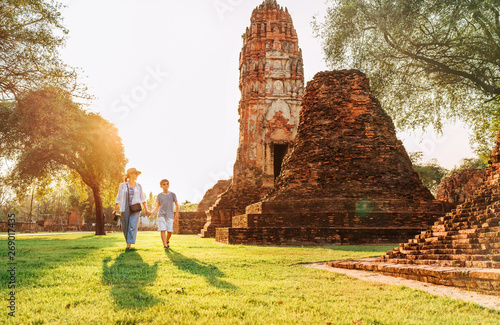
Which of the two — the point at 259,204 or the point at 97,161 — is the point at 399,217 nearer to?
the point at 259,204

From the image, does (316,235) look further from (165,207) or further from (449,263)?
(449,263)

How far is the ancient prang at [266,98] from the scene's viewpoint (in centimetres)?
2350

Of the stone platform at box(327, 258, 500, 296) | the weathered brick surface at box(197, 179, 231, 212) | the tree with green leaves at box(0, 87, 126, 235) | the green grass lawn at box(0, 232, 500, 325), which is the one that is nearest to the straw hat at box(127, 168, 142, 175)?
the green grass lawn at box(0, 232, 500, 325)

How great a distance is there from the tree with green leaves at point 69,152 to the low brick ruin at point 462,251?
11.2m

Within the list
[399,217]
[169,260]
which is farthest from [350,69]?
[169,260]

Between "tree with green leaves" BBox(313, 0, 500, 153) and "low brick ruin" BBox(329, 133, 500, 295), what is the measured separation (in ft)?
29.5

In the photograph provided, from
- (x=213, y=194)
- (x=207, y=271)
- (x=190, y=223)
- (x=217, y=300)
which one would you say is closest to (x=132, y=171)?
(x=207, y=271)

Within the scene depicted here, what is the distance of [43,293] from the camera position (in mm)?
3686

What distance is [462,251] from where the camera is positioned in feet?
16.9

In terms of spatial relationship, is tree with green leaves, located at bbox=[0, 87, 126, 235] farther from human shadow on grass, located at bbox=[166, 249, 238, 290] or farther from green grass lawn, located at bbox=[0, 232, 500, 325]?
green grass lawn, located at bbox=[0, 232, 500, 325]

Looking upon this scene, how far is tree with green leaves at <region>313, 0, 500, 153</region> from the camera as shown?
45.9 feet

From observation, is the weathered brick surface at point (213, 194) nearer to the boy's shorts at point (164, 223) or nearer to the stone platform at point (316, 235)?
the stone platform at point (316, 235)

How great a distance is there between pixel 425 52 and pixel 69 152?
47.8 feet

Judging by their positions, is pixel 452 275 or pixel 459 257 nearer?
pixel 452 275
